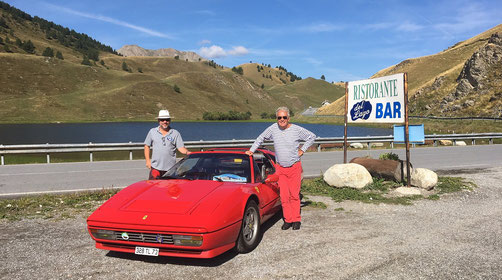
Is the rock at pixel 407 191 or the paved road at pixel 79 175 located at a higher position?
the paved road at pixel 79 175

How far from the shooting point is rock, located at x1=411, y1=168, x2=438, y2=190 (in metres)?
10.4

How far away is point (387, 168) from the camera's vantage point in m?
11.1

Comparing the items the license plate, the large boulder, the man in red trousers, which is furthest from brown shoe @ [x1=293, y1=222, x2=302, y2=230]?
the large boulder

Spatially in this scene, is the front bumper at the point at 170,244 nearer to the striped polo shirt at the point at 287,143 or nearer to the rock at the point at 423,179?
the striped polo shirt at the point at 287,143

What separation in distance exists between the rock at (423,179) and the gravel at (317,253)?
7.52 ft

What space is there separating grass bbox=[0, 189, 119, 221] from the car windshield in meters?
2.93

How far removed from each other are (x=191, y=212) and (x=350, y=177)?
6613 millimetres

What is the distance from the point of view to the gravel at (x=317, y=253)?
15.2 feet

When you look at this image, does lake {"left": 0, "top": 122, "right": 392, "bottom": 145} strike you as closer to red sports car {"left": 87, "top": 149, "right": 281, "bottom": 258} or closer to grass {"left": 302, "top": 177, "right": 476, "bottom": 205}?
grass {"left": 302, "top": 177, "right": 476, "bottom": 205}

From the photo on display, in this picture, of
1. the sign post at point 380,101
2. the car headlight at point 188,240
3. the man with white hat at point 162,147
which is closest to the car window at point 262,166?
the man with white hat at point 162,147

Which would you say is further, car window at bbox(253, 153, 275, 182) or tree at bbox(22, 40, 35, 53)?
tree at bbox(22, 40, 35, 53)

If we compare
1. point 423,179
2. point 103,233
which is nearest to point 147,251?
point 103,233

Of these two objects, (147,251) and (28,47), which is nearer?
(147,251)

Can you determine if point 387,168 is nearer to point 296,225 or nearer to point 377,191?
point 377,191
